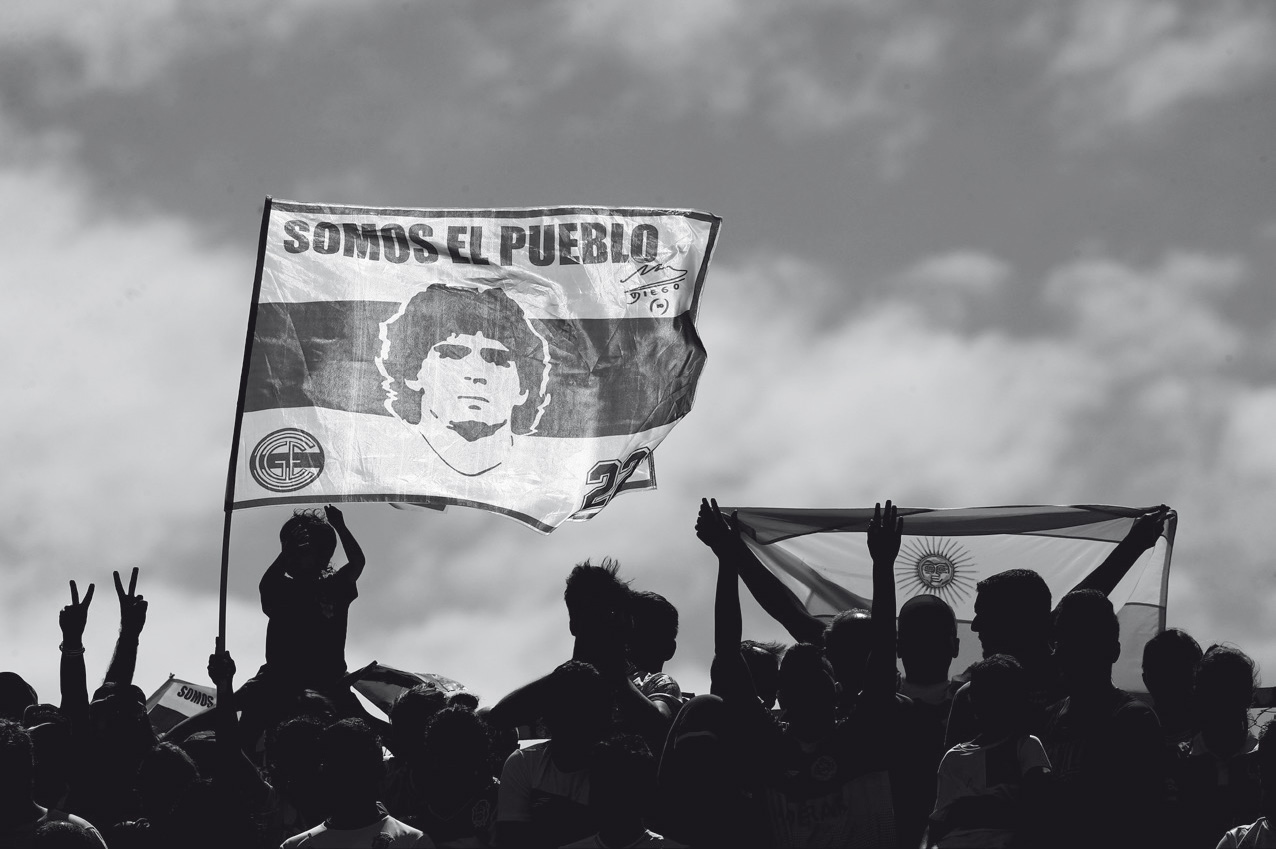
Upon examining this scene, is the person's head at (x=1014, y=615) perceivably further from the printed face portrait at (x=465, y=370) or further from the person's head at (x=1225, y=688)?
the printed face portrait at (x=465, y=370)

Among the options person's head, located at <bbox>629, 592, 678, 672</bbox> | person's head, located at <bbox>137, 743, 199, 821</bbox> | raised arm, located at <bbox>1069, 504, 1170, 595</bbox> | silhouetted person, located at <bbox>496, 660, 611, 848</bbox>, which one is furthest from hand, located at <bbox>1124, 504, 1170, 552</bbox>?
person's head, located at <bbox>137, 743, 199, 821</bbox>

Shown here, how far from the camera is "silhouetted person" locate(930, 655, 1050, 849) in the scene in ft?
20.4

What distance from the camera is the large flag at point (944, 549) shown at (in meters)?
9.80

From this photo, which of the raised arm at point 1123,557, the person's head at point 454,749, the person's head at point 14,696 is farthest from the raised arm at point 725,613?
the person's head at point 14,696

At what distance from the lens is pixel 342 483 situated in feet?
33.3

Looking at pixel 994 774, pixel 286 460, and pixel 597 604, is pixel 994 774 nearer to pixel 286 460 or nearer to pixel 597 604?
pixel 597 604

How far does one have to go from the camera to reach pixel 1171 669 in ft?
23.6

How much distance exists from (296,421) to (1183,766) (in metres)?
5.71

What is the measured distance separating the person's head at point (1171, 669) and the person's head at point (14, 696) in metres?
6.04

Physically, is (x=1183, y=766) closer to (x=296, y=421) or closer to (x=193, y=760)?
(x=193, y=760)

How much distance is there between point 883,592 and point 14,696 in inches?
214

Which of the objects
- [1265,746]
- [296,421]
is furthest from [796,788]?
[296,421]

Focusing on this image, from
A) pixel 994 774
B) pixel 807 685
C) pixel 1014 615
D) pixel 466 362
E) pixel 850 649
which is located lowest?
pixel 994 774

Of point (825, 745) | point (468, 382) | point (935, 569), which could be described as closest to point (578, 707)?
point (825, 745)
